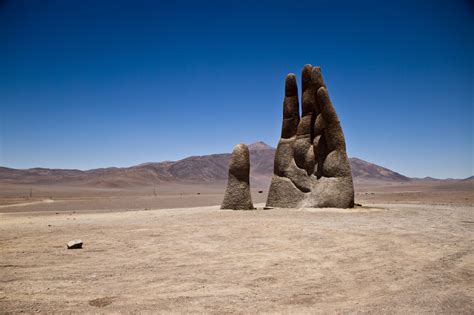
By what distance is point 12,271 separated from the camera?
639 cm

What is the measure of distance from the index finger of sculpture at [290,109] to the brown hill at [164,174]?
76.5 metres

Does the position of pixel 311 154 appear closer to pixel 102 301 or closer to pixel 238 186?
pixel 238 186

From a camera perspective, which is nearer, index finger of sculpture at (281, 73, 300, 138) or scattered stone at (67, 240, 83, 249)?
scattered stone at (67, 240, 83, 249)

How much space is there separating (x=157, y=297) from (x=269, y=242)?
3936 mm

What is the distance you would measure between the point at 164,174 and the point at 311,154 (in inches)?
4265

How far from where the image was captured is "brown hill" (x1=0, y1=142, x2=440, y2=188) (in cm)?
10288

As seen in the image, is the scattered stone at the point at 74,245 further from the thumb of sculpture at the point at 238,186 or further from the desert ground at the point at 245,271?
the thumb of sculpture at the point at 238,186

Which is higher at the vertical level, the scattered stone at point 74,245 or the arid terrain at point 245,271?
the scattered stone at point 74,245

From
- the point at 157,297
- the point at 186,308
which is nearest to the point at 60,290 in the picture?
the point at 157,297

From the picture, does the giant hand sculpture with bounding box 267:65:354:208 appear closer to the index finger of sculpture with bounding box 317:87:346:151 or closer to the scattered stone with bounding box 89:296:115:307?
the index finger of sculpture with bounding box 317:87:346:151

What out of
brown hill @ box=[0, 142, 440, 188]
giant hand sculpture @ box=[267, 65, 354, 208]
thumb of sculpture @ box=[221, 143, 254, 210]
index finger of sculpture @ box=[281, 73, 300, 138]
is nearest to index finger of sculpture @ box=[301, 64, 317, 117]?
giant hand sculpture @ box=[267, 65, 354, 208]

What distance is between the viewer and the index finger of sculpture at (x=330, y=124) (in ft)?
57.2

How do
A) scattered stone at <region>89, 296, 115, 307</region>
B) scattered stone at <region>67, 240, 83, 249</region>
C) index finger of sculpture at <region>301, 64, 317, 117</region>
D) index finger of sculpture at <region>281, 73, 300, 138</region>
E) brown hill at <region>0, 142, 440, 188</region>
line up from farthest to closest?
brown hill at <region>0, 142, 440, 188</region> → index finger of sculpture at <region>281, 73, 300, 138</region> → index finger of sculpture at <region>301, 64, 317, 117</region> → scattered stone at <region>67, 240, 83, 249</region> → scattered stone at <region>89, 296, 115, 307</region>

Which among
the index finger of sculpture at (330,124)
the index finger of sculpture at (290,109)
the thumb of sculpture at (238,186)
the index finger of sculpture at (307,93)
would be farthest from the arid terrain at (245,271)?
the index finger of sculpture at (290,109)
